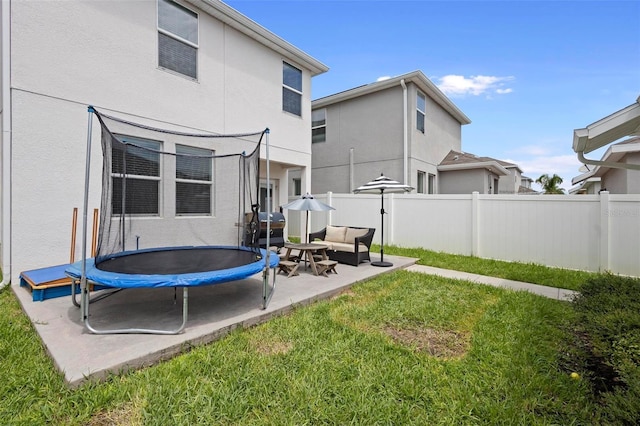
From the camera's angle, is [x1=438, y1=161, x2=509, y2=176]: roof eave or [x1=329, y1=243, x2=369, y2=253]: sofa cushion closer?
[x1=329, y1=243, x2=369, y2=253]: sofa cushion

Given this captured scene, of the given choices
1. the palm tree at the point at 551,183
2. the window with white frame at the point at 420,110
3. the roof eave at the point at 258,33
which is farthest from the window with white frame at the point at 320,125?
the palm tree at the point at 551,183

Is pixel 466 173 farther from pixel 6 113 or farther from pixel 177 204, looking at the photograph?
pixel 6 113

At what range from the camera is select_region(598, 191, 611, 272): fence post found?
6539mm

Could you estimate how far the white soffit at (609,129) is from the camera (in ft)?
12.5

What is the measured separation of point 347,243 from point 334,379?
199 inches

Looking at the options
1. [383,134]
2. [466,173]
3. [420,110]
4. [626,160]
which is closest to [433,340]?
[626,160]

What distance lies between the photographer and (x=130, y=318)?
3.63 m

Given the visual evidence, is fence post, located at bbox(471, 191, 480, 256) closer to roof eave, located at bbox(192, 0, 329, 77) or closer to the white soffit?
the white soffit

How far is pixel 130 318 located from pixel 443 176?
13823 mm

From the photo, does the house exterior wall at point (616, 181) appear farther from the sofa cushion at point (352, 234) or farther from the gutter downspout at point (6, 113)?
the gutter downspout at point (6, 113)

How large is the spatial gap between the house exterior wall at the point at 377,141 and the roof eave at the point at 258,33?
11.0ft

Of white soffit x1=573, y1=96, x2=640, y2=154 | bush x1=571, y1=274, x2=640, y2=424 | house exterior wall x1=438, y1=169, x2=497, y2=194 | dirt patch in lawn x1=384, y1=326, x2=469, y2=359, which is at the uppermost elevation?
house exterior wall x1=438, y1=169, x2=497, y2=194

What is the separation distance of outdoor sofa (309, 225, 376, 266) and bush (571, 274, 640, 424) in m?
3.94

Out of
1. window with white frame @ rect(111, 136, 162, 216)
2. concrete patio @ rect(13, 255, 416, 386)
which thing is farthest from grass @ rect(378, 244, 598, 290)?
window with white frame @ rect(111, 136, 162, 216)
